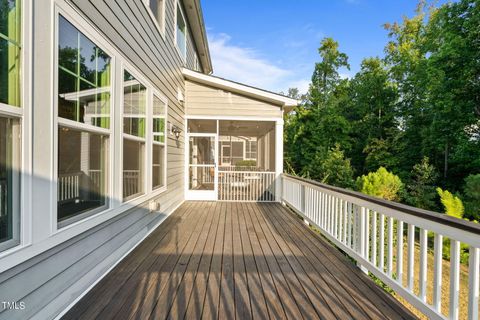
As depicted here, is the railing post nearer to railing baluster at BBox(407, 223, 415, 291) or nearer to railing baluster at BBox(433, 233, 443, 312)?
railing baluster at BBox(407, 223, 415, 291)

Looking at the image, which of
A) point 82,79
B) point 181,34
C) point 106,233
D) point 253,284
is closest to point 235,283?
point 253,284

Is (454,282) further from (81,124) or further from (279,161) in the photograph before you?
(279,161)

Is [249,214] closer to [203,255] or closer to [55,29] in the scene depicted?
[203,255]

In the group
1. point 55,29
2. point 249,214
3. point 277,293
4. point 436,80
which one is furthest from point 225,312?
point 436,80

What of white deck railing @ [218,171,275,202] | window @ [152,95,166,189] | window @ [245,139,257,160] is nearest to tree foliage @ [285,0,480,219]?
window @ [245,139,257,160]

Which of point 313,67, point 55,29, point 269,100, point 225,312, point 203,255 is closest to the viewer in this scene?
point 55,29

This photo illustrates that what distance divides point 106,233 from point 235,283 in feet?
4.52

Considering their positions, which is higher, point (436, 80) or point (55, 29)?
point (436, 80)

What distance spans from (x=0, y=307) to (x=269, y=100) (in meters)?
5.65

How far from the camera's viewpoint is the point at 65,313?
173 cm

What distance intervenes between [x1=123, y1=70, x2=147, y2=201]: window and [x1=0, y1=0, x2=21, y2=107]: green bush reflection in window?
1.33m

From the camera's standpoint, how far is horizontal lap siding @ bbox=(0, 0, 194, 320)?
→ 1.48m

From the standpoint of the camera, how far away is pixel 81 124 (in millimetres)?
2012

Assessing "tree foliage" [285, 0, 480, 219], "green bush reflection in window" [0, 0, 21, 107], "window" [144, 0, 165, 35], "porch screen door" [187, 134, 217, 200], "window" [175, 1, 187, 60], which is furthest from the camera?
"tree foliage" [285, 0, 480, 219]
